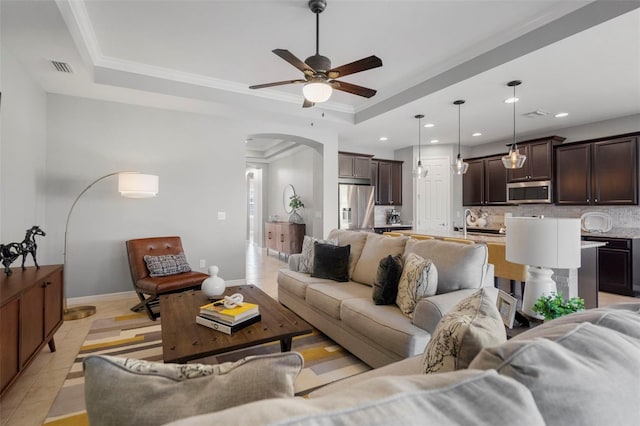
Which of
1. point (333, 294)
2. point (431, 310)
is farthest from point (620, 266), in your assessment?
point (333, 294)

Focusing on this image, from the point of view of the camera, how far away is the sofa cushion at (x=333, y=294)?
8.56 feet

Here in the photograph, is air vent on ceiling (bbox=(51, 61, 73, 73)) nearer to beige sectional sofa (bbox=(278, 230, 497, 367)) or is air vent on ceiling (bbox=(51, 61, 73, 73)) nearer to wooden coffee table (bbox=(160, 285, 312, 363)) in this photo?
wooden coffee table (bbox=(160, 285, 312, 363))

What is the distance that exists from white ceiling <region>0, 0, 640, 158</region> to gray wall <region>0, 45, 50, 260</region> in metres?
0.22

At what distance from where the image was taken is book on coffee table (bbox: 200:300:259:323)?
6.66 ft

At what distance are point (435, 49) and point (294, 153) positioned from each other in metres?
4.75

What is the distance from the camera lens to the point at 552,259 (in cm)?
169

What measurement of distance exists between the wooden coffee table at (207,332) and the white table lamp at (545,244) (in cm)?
138

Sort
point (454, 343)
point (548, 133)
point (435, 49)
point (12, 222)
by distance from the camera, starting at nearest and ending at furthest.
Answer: point (454, 343) → point (12, 222) → point (435, 49) → point (548, 133)

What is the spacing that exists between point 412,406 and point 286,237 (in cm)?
671

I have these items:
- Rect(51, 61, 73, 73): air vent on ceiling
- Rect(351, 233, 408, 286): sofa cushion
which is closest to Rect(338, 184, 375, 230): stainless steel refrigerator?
Rect(351, 233, 408, 286): sofa cushion

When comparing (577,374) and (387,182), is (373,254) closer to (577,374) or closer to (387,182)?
(577,374)

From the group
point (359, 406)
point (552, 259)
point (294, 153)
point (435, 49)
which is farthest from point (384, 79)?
point (359, 406)

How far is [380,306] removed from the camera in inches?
94.2

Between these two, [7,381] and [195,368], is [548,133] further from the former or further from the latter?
[7,381]
